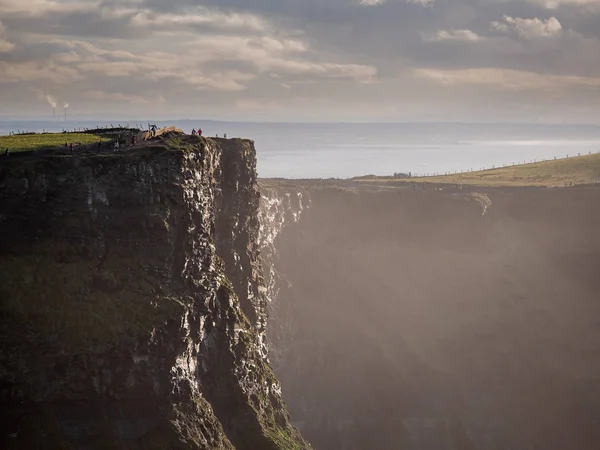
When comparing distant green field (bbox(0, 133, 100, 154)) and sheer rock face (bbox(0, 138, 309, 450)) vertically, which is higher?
distant green field (bbox(0, 133, 100, 154))

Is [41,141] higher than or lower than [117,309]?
higher

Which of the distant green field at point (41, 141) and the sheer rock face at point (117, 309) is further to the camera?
the distant green field at point (41, 141)

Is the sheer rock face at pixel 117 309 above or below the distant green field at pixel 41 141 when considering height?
below

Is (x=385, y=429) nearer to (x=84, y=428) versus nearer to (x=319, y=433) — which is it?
(x=319, y=433)

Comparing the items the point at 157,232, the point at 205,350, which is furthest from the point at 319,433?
the point at 157,232

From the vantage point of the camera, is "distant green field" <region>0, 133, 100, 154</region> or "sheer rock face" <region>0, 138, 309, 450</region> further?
"distant green field" <region>0, 133, 100, 154</region>
